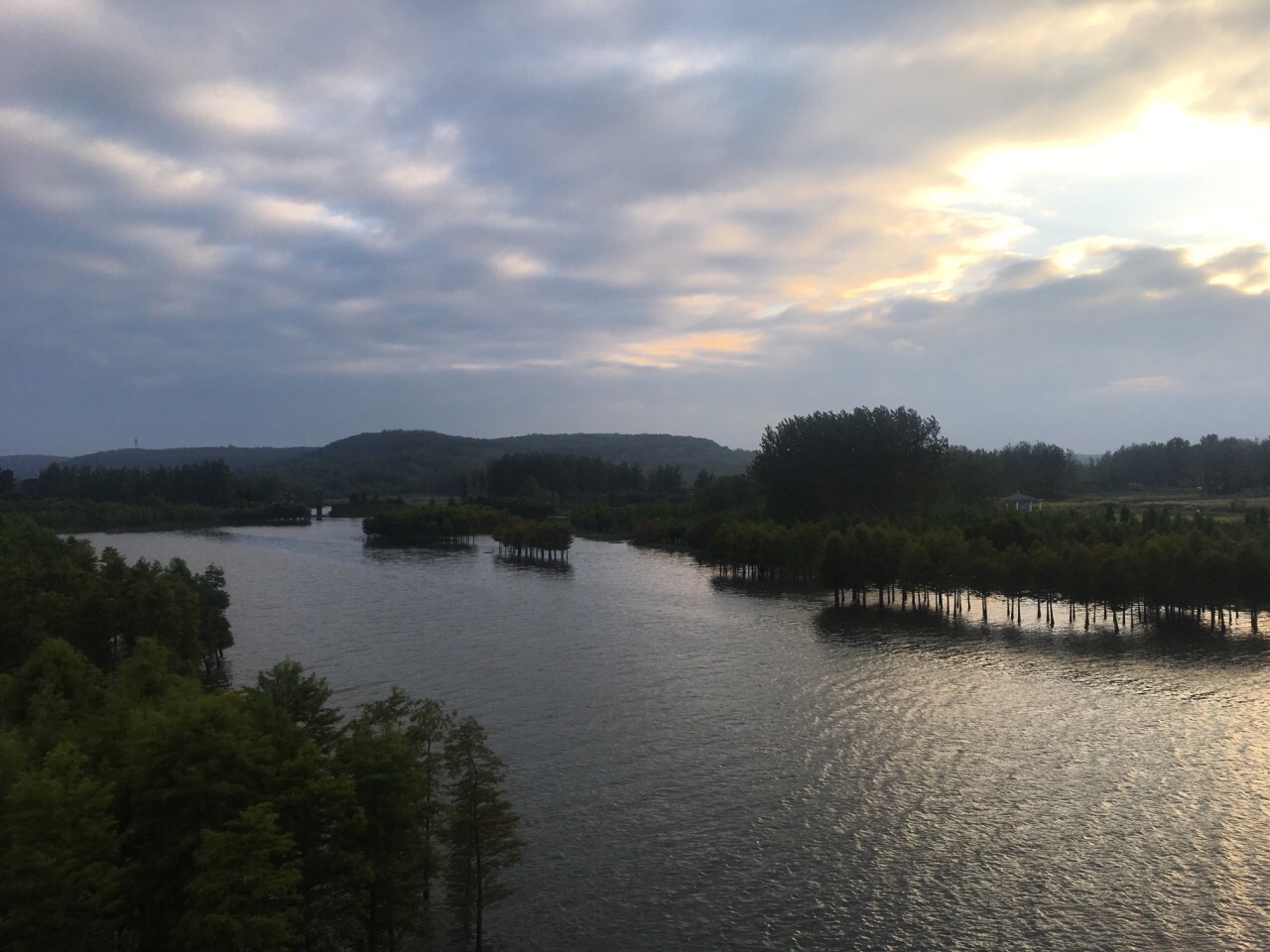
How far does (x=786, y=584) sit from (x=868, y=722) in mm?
52698

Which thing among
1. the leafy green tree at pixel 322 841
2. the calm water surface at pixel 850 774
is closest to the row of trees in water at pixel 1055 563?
the calm water surface at pixel 850 774

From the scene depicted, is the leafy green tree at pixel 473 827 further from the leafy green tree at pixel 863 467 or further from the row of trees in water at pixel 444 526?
the row of trees in water at pixel 444 526

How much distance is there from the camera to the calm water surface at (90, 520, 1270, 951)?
77.2ft

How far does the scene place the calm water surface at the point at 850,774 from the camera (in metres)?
23.5

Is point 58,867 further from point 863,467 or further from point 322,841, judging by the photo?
point 863,467

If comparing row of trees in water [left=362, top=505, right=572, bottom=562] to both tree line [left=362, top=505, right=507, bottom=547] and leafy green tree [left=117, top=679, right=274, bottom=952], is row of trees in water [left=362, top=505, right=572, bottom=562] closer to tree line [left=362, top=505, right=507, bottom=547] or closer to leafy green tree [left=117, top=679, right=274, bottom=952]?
tree line [left=362, top=505, right=507, bottom=547]

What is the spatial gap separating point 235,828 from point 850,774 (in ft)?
76.6

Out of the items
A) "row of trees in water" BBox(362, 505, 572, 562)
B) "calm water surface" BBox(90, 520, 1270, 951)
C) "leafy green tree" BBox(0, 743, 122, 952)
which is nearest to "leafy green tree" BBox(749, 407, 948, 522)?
"row of trees in water" BBox(362, 505, 572, 562)

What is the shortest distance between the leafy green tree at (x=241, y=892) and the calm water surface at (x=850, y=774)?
7.45 m

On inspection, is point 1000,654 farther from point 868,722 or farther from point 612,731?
point 612,731

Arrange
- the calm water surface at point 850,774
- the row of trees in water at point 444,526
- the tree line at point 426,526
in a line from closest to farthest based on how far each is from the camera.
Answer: the calm water surface at point 850,774, the row of trees in water at point 444,526, the tree line at point 426,526

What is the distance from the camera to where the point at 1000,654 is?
54.4m

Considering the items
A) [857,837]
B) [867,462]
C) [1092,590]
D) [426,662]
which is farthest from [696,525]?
[857,837]

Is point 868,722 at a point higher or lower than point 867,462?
lower
